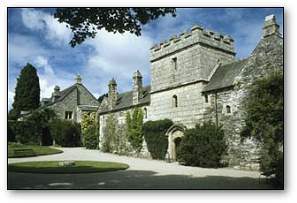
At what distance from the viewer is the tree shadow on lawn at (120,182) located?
684 cm

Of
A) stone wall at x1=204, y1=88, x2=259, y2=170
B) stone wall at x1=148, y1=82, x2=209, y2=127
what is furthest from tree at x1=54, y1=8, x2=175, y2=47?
stone wall at x1=148, y1=82, x2=209, y2=127

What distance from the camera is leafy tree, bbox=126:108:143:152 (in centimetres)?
1590

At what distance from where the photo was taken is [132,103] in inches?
683

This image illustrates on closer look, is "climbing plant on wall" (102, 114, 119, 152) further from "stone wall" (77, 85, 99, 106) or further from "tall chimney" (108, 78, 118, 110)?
"stone wall" (77, 85, 99, 106)

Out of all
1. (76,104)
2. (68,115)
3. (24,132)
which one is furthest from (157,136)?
(76,104)

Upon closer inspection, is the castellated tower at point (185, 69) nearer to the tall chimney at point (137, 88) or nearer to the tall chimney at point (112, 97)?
the tall chimney at point (137, 88)

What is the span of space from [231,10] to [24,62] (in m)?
4.79

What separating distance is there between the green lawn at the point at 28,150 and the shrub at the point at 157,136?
4.01m

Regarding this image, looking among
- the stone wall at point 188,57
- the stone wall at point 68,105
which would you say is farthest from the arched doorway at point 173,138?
the stone wall at point 68,105

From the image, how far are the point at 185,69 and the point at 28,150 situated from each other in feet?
22.1

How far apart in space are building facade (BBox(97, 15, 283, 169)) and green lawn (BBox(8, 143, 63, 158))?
4528 millimetres

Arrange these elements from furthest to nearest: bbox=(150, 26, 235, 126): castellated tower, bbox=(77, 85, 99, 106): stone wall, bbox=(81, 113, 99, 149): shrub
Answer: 1. bbox=(77, 85, 99, 106): stone wall
2. bbox=(81, 113, 99, 149): shrub
3. bbox=(150, 26, 235, 126): castellated tower

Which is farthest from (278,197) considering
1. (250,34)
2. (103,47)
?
(103,47)
